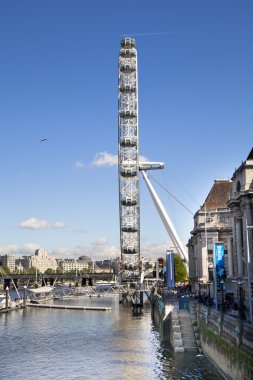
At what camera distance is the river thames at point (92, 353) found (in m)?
35.2

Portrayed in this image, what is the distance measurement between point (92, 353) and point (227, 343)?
53.0 ft

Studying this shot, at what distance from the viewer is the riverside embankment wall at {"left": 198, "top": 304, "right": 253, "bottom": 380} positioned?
25984 millimetres

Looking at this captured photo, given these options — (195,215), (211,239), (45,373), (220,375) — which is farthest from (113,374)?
(195,215)

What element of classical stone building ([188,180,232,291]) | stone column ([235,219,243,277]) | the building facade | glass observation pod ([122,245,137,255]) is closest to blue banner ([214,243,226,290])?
the building facade

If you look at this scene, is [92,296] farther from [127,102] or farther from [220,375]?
[220,375]

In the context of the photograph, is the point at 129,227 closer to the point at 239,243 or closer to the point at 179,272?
the point at 179,272

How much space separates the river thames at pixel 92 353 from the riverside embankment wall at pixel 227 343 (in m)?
1.17

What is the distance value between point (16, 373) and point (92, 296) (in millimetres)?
102931

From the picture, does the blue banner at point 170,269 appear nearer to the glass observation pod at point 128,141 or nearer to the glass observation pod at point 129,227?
the glass observation pod at point 129,227

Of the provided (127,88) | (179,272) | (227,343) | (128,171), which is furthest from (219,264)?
(179,272)

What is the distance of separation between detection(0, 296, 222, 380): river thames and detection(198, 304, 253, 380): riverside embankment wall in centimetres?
117

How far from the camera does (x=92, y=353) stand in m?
43.7

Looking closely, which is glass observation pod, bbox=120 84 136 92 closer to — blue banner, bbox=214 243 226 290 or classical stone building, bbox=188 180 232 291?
classical stone building, bbox=188 180 232 291

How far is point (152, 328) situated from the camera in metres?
60.3
